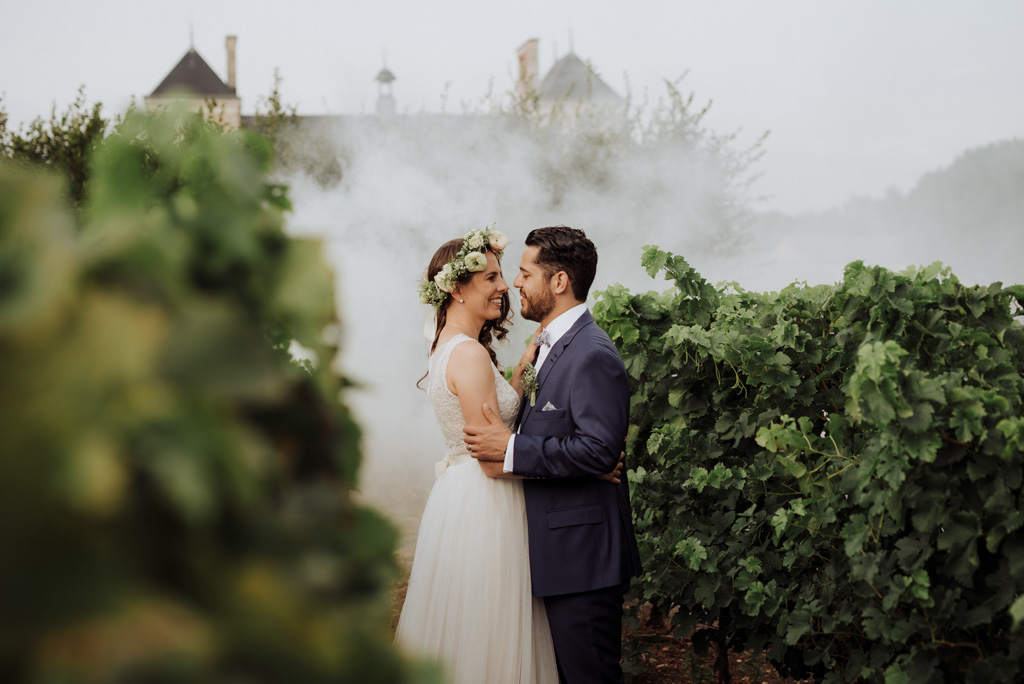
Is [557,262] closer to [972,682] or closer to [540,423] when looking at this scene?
[540,423]

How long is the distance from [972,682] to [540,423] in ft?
5.10

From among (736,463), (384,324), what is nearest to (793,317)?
(736,463)

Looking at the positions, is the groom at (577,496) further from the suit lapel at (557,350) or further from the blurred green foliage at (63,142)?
the blurred green foliage at (63,142)

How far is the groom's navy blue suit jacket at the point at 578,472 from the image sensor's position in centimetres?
286

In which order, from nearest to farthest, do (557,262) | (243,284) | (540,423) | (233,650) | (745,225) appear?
(233,650) < (243,284) < (540,423) < (557,262) < (745,225)

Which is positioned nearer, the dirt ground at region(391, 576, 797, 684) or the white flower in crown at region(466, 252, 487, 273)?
the white flower in crown at region(466, 252, 487, 273)

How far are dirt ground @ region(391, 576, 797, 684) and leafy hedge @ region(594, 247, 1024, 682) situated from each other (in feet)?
1.36

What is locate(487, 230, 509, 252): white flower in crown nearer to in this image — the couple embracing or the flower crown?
the flower crown

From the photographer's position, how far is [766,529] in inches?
132

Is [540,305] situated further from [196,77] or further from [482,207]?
[196,77]

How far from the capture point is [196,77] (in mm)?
44906

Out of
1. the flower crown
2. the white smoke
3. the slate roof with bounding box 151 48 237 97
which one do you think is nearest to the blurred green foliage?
the white smoke

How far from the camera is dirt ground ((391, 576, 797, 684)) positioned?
3982mm

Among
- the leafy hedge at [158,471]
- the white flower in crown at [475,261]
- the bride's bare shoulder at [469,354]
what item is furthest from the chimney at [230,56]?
the leafy hedge at [158,471]
